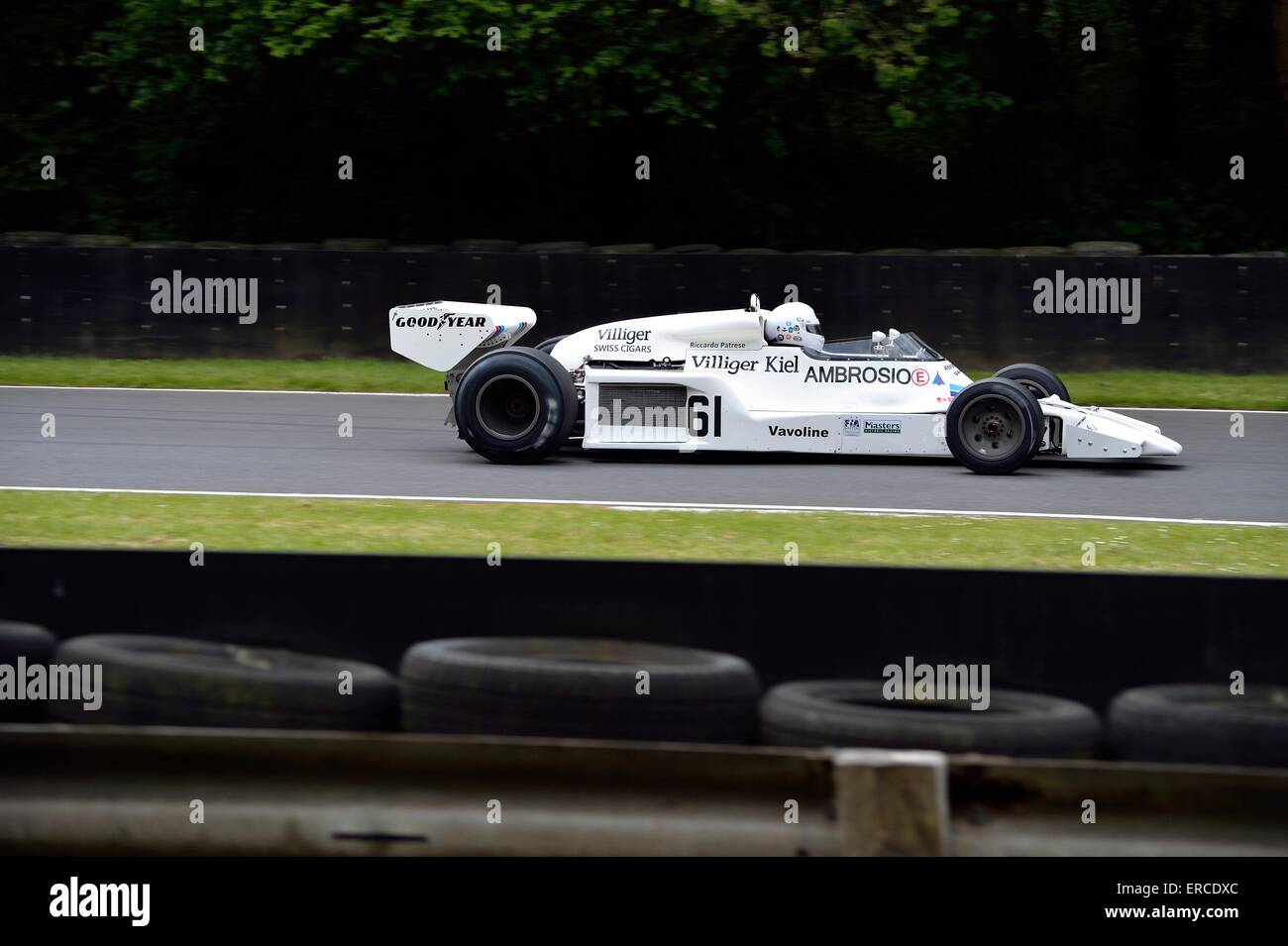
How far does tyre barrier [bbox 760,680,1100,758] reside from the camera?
180 inches

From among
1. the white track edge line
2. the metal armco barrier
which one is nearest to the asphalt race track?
the white track edge line

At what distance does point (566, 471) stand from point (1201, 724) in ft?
22.8

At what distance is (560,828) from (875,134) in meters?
19.6

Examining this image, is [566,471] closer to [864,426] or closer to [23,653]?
[864,426]

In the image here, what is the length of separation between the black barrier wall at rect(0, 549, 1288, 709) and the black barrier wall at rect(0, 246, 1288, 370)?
11.3 meters

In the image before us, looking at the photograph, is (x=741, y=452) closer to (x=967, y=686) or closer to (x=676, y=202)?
(x=967, y=686)

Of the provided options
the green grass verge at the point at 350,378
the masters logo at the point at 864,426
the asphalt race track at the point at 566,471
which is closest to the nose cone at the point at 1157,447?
the asphalt race track at the point at 566,471

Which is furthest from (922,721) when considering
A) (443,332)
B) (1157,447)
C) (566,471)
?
(443,332)

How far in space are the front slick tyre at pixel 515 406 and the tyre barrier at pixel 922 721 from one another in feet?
21.2

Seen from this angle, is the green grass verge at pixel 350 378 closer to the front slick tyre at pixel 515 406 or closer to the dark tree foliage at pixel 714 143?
the front slick tyre at pixel 515 406

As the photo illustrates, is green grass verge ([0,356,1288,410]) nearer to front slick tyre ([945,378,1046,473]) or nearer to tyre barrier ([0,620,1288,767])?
front slick tyre ([945,378,1046,473])

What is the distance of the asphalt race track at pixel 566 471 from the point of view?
10.1 meters

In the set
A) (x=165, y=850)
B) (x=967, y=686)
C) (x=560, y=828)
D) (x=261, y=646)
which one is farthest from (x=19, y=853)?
(x=967, y=686)

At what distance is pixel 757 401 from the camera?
36.4 ft
